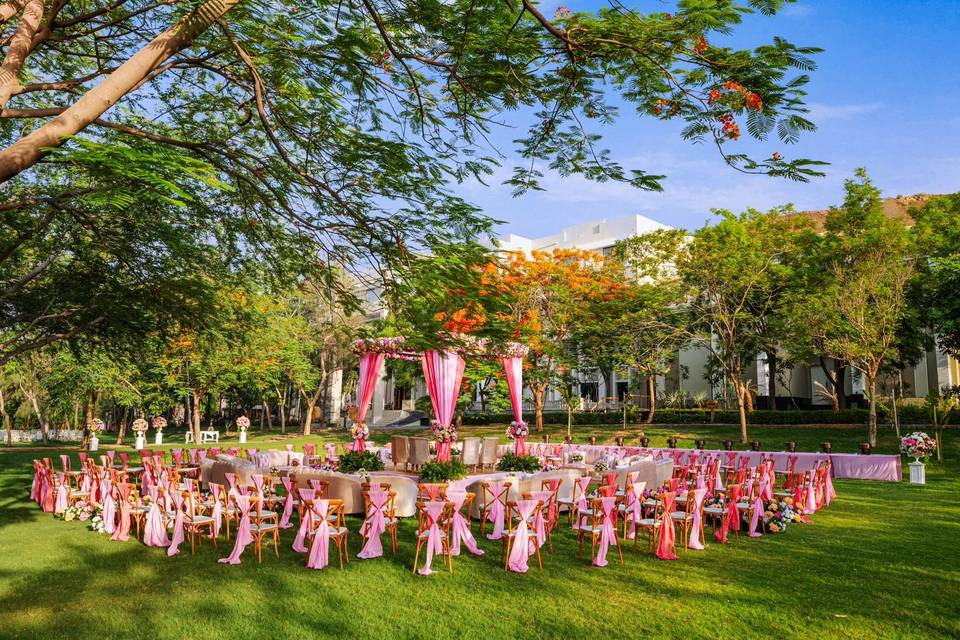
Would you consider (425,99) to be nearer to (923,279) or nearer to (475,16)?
(475,16)

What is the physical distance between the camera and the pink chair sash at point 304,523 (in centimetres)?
792

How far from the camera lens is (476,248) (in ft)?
23.7

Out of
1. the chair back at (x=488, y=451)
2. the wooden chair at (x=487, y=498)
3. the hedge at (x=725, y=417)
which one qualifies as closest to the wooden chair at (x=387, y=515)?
the wooden chair at (x=487, y=498)

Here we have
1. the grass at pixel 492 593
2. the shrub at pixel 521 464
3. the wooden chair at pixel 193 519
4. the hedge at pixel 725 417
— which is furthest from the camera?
the hedge at pixel 725 417

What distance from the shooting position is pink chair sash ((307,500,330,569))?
299 inches

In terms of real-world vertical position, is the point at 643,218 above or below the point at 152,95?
above

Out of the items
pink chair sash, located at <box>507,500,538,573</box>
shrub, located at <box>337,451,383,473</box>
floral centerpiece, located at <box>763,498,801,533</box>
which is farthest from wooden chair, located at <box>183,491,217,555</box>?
floral centerpiece, located at <box>763,498,801,533</box>

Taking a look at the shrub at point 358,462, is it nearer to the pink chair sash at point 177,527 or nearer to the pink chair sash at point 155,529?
the pink chair sash at point 155,529

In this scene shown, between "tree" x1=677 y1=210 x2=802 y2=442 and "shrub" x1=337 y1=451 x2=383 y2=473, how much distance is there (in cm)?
1389

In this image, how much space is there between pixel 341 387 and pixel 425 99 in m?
36.5

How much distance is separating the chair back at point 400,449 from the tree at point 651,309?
40.0 feet

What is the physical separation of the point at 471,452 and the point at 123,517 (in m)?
7.87

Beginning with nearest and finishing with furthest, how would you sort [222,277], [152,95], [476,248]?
[476,248] < [152,95] < [222,277]

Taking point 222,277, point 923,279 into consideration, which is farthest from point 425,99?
point 923,279
